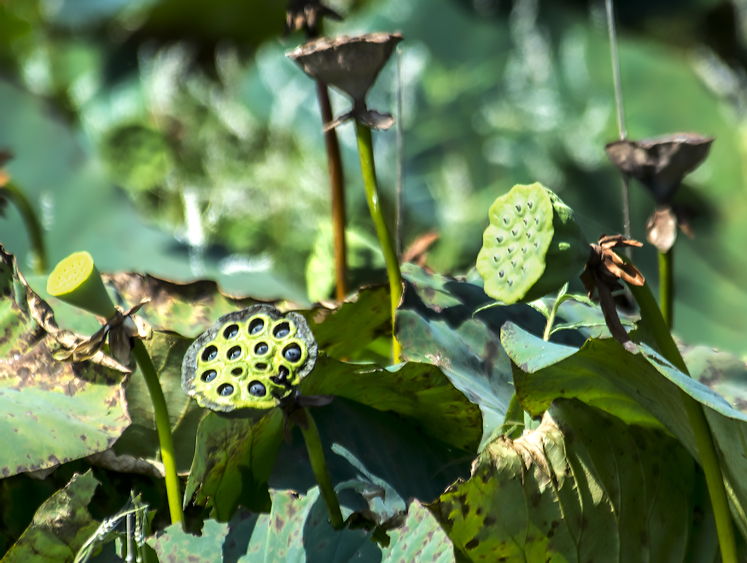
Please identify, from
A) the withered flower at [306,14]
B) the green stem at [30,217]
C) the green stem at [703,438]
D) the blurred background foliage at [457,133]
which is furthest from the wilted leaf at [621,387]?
the blurred background foliage at [457,133]

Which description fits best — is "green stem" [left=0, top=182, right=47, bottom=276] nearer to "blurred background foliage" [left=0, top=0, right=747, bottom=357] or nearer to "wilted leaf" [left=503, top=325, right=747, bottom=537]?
"wilted leaf" [left=503, top=325, right=747, bottom=537]

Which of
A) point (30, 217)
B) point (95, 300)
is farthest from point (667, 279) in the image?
point (30, 217)

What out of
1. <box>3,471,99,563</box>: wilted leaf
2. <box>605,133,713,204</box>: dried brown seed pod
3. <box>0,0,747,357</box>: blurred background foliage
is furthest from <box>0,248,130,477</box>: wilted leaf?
<box>0,0,747,357</box>: blurred background foliage

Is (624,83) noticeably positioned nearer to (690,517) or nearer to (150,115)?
(150,115)

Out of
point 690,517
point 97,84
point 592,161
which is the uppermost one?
point 690,517

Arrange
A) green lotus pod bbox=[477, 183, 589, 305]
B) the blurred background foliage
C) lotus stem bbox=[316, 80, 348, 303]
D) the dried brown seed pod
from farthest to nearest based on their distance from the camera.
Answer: the blurred background foliage < lotus stem bbox=[316, 80, 348, 303] < the dried brown seed pod < green lotus pod bbox=[477, 183, 589, 305]

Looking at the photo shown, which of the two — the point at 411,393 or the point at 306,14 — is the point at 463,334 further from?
the point at 306,14

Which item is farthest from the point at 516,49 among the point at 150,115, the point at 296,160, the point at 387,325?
the point at 387,325
